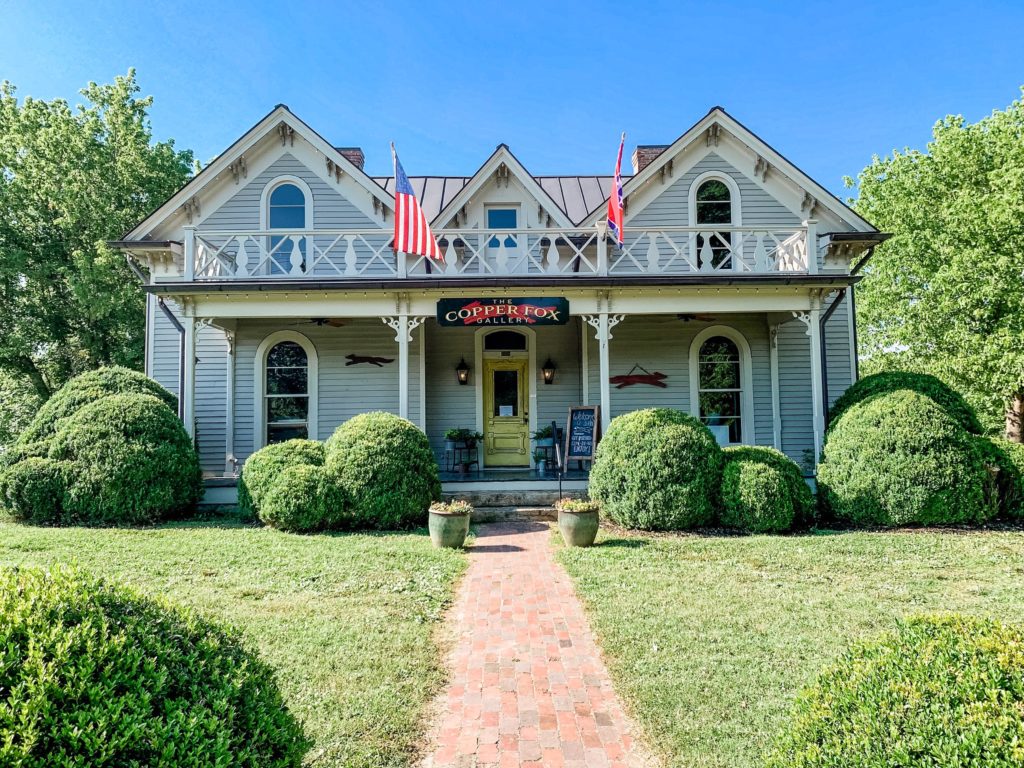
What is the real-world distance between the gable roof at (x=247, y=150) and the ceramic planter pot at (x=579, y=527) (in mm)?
8808

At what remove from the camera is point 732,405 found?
13.8 m

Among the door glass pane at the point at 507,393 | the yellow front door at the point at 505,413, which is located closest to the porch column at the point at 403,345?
the yellow front door at the point at 505,413

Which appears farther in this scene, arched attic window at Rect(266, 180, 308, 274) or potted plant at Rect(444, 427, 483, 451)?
arched attic window at Rect(266, 180, 308, 274)

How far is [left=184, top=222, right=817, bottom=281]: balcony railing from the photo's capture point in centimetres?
1163

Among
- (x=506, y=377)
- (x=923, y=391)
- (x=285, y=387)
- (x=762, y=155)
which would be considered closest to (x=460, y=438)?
(x=506, y=377)

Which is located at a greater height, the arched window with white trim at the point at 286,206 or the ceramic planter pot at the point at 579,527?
the arched window with white trim at the point at 286,206

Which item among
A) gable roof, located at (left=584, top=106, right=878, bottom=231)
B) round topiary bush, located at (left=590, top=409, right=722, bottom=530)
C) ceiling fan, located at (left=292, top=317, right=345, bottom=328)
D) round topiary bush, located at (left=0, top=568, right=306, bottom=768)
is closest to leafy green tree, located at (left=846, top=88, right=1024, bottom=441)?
gable roof, located at (left=584, top=106, right=878, bottom=231)

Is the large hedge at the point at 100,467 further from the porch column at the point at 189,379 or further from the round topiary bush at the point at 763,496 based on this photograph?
the round topiary bush at the point at 763,496

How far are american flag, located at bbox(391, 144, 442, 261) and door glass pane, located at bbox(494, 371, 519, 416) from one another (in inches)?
152

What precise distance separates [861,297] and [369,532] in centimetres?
2471

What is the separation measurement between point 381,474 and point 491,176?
7828mm

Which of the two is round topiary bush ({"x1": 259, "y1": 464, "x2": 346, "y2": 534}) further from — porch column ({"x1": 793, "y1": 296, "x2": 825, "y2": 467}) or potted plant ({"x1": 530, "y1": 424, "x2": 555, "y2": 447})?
porch column ({"x1": 793, "y1": 296, "x2": 825, "y2": 467})

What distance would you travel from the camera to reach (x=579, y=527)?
27.2 feet

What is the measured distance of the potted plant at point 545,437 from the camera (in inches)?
509
